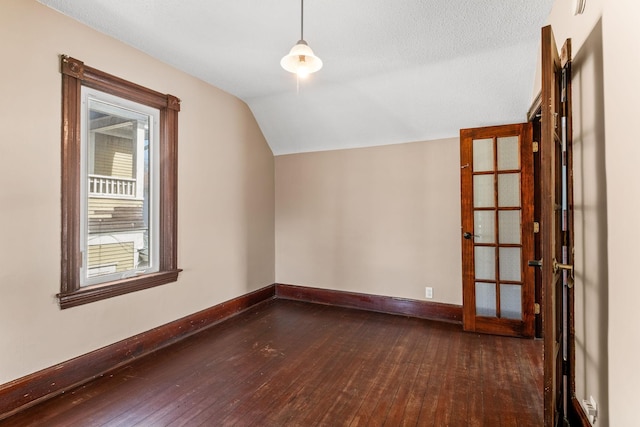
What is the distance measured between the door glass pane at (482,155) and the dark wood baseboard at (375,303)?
151 centimetres

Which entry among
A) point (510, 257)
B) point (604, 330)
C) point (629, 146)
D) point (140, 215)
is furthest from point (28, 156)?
point (510, 257)

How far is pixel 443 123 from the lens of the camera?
3541 mm

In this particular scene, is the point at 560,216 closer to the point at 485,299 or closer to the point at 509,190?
the point at 509,190

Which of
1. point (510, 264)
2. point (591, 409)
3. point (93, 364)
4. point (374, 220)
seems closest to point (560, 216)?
point (591, 409)

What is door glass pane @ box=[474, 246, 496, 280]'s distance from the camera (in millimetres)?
3322

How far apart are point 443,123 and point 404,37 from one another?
127 centimetres

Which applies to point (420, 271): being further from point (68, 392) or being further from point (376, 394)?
point (68, 392)

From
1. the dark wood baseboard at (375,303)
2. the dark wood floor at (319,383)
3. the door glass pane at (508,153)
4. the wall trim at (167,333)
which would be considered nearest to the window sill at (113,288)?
the wall trim at (167,333)

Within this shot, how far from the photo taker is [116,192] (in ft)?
9.05

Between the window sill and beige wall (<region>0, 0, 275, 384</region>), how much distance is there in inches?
2.1

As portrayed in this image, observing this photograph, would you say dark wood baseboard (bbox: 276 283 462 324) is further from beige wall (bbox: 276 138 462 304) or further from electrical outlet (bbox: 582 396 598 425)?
electrical outlet (bbox: 582 396 598 425)

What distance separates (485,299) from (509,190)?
1.13 m

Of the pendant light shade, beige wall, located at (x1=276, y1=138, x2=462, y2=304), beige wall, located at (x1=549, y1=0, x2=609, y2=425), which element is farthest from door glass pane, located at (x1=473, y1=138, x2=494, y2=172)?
the pendant light shade

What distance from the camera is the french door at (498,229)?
3.13 metres
